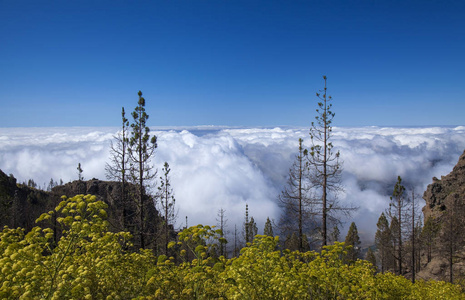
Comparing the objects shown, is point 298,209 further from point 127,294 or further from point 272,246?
point 127,294

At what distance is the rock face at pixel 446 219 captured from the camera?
25859 mm

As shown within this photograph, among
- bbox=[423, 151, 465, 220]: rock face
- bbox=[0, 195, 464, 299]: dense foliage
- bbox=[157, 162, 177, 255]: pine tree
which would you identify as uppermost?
bbox=[0, 195, 464, 299]: dense foliage

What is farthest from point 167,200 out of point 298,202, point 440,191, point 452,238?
point 440,191

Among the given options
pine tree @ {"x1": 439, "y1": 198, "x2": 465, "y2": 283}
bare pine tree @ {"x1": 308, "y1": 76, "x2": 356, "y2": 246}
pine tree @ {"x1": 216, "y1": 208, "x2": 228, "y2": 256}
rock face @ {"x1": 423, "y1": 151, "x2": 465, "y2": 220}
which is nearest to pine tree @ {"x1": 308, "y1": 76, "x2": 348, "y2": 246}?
bare pine tree @ {"x1": 308, "y1": 76, "x2": 356, "y2": 246}

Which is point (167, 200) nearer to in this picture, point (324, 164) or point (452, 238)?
point (324, 164)

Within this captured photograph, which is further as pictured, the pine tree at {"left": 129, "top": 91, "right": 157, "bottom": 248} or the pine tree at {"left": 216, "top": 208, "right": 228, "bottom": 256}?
the pine tree at {"left": 129, "top": 91, "right": 157, "bottom": 248}

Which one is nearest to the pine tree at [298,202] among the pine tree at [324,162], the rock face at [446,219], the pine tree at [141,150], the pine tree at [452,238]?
the pine tree at [324,162]

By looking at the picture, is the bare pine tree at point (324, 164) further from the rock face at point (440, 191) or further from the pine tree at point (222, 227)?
the rock face at point (440, 191)

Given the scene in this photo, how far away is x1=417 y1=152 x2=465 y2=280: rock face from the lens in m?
25.9

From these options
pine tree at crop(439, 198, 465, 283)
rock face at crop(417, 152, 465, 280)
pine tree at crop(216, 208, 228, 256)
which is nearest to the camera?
pine tree at crop(216, 208, 228, 256)

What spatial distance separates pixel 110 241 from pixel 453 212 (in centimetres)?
3679

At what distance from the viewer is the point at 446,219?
89.8 feet

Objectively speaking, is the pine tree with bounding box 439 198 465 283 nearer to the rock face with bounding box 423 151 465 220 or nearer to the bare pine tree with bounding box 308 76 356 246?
the bare pine tree with bounding box 308 76 356 246

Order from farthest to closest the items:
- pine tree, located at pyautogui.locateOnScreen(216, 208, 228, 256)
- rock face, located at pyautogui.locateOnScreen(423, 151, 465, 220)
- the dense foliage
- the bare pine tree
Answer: rock face, located at pyautogui.locateOnScreen(423, 151, 465, 220) → the bare pine tree → pine tree, located at pyautogui.locateOnScreen(216, 208, 228, 256) → the dense foliage
